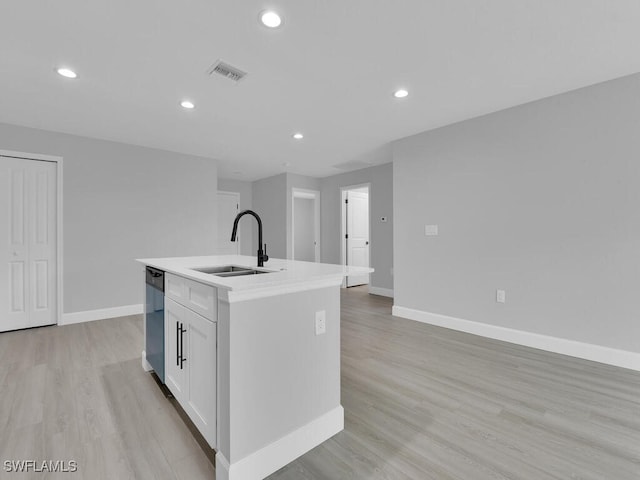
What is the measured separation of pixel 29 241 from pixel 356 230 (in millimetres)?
5308

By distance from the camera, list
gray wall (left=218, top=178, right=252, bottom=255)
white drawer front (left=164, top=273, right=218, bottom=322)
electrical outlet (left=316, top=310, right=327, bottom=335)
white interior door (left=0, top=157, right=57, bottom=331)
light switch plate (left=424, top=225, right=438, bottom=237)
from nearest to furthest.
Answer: white drawer front (left=164, top=273, right=218, bottom=322), electrical outlet (left=316, top=310, right=327, bottom=335), white interior door (left=0, top=157, right=57, bottom=331), light switch plate (left=424, top=225, right=438, bottom=237), gray wall (left=218, top=178, right=252, bottom=255)

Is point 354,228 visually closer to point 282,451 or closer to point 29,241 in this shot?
point 29,241

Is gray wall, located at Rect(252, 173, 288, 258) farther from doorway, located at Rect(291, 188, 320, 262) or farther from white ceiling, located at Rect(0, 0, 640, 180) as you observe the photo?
white ceiling, located at Rect(0, 0, 640, 180)

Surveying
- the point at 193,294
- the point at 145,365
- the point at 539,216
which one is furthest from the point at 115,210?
the point at 539,216

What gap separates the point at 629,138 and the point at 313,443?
3409 millimetres

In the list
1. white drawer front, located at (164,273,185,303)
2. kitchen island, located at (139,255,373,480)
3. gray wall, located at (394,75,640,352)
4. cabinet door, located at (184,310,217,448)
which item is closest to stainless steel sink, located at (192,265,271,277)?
white drawer front, located at (164,273,185,303)

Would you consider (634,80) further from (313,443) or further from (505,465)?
(313,443)

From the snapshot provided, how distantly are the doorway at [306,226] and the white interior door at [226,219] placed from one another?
4.51 feet

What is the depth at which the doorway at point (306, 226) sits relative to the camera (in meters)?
6.86

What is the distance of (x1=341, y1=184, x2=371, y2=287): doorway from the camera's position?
20.9 ft

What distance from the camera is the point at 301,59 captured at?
7.32 feet

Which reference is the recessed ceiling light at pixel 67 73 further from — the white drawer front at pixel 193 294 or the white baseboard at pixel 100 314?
the white baseboard at pixel 100 314

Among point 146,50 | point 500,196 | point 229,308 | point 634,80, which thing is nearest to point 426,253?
point 500,196

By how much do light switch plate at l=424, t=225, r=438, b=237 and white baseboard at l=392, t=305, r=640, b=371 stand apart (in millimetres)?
1001
